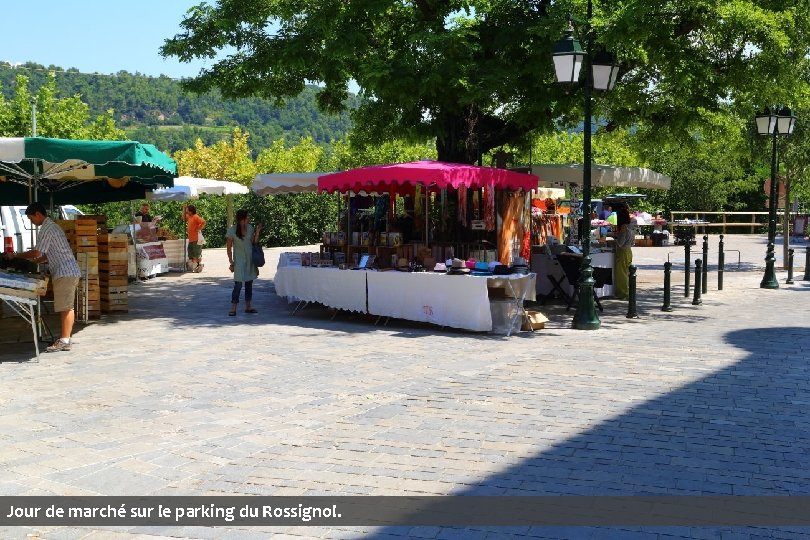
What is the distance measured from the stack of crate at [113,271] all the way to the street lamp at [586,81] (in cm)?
732

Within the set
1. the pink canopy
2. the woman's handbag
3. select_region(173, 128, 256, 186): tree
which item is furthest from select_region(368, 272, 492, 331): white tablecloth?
select_region(173, 128, 256, 186): tree

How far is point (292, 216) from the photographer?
36875 millimetres

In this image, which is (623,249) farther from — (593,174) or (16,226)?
(16,226)

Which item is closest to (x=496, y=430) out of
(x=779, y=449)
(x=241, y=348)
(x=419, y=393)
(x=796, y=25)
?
(x=419, y=393)

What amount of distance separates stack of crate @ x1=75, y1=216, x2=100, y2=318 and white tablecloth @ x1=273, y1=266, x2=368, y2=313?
2986mm

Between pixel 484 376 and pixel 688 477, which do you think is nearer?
pixel 688 477

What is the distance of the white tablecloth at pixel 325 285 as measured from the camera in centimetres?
1275

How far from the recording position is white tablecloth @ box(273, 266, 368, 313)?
502 inches

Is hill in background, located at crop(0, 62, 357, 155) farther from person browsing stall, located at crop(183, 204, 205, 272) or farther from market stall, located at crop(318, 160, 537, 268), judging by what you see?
market stall, located at crop(318, 160, 537, 268)

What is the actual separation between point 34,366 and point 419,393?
4.35 metres

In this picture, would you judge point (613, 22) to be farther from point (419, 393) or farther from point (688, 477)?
point (688, 477)

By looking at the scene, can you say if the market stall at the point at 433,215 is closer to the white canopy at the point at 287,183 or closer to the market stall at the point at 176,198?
the white canopy at the point at 287,183

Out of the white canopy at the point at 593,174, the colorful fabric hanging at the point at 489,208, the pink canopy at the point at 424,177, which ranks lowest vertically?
the colorful fabric hanging at the point at 489,208

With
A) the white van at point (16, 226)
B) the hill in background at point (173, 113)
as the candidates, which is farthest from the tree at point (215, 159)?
the hill in background at point (173, 113)
